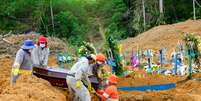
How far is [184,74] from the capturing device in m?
19.1

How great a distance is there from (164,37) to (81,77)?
71.1ft

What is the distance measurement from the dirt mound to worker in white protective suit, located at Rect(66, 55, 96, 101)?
17.5m

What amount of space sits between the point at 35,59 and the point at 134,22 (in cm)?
3193

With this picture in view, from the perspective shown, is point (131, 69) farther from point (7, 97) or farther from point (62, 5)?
point (62, 5)

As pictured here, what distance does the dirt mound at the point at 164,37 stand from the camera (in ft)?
105

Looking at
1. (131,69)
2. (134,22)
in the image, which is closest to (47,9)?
(134,22)

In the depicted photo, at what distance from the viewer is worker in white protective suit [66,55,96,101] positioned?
1278 centimetres

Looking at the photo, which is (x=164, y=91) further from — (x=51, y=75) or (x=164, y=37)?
(x=164, y=37)

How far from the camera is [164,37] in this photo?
34.2 meters

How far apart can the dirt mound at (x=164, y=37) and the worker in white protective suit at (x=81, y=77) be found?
1751 cm

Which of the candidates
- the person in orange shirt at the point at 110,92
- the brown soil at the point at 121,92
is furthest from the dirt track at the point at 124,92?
the person in orange shirt at the point at 110,92

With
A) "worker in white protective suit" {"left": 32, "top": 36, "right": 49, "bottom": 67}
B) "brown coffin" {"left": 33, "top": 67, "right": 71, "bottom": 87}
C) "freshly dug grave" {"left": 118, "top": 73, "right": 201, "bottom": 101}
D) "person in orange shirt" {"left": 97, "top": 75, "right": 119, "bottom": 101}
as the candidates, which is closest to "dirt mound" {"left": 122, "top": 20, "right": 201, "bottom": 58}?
"freshly dug grave" {"left": 118, "top": 73, "right": 201, "bottom": 101}

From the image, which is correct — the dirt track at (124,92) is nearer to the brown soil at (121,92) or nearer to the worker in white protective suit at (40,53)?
the brown soil at (121,92)

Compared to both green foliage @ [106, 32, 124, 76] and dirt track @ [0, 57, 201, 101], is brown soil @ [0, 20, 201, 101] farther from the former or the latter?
green foliage @ [106, 32, 124, 76]
